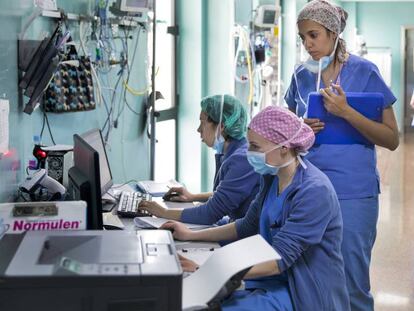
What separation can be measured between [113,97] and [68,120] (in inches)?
26.1

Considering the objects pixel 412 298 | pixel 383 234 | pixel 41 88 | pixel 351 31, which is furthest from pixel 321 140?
pixel 351 31

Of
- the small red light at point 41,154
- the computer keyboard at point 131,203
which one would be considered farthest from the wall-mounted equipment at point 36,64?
the computer keyboard at point 131,203

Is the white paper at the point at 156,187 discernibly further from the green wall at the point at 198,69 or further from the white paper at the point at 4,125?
the green wall at the point at 198,69

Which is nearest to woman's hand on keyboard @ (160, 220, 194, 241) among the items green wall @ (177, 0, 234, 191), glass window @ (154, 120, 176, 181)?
glass window @ (154, 120, 176, 181)

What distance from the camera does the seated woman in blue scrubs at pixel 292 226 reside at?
2.10 metres

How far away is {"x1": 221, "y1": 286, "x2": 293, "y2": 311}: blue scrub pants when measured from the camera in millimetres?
1938

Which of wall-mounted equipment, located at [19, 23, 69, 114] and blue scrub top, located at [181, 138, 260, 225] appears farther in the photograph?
blue scrub top, located at [181, 138, 260, 225]

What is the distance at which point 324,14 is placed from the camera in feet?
8.71

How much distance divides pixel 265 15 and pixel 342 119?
4338 millimetres

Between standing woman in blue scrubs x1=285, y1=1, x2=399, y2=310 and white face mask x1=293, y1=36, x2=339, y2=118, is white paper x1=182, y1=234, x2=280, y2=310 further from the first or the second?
white face mask x1=293, y1=36, x2=339, y2=118

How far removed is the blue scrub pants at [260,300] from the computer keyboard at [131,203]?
943 millimetres

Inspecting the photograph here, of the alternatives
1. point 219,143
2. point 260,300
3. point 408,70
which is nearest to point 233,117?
point 219,143

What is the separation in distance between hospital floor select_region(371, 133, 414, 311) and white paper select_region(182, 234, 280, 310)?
2.37 meters

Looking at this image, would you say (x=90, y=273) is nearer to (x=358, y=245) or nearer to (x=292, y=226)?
(x=292, y=226)
